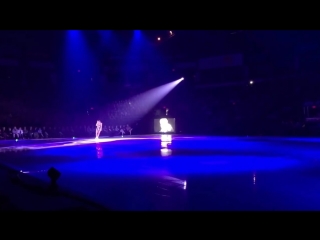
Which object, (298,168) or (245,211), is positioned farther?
(298,168)

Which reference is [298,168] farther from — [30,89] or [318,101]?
[30,89]

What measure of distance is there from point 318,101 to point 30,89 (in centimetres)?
1488

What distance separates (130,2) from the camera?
11.1 feet

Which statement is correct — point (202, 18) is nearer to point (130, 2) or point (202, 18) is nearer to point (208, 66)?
point (130, 2)

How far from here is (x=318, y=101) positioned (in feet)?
49.7

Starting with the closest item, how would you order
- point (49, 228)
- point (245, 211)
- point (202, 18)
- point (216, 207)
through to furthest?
point (49, 228) → point (245, 211) → point (216, 207) → point (202, 18)

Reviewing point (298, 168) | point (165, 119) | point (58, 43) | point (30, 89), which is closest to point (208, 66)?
point (165, 119)

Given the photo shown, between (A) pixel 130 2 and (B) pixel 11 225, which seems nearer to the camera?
(B) pixel 11 225

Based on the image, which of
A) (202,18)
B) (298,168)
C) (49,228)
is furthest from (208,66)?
(49,228)

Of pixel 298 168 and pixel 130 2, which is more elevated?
pixel 130 2

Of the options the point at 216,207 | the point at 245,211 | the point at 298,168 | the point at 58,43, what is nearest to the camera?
the point at 245,211

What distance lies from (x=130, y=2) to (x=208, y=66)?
15.8 metres

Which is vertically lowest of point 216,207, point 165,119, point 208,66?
point 216,207

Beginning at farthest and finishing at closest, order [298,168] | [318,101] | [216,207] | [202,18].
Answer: [318,101]
[298,168]
[202,18]
[216,207]
